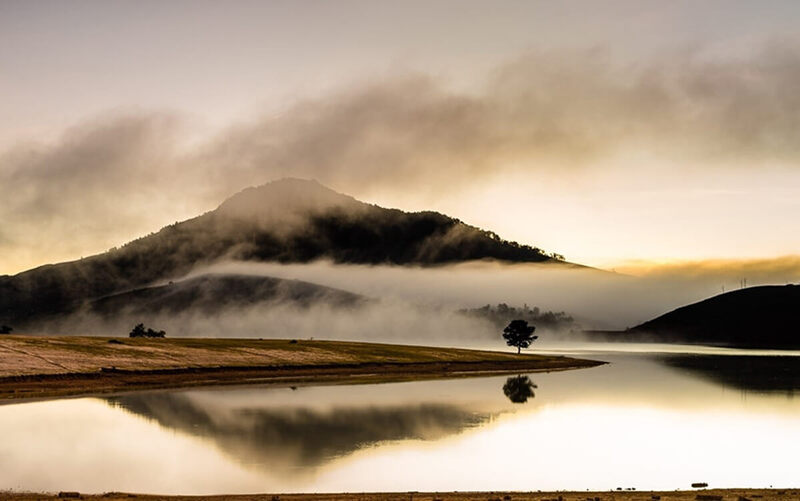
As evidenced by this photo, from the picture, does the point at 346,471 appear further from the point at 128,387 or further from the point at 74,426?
the point at 128,387

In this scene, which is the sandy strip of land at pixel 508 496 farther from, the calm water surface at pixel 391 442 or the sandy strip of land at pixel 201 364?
the sandy strip of land at pixel 201 364

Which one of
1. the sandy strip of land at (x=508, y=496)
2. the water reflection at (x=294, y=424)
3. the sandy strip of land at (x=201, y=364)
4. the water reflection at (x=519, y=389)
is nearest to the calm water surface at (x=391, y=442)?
the water reflection at (x=294, y=424)

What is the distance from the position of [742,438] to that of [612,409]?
70.4ft

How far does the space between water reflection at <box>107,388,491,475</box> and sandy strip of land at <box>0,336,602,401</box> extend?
1389cm

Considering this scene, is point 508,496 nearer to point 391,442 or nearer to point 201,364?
point 391,442

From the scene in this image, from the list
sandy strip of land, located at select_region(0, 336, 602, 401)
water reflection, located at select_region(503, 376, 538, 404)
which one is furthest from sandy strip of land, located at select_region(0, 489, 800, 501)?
water reflection, located at select_region(503, 376, 538, 404)

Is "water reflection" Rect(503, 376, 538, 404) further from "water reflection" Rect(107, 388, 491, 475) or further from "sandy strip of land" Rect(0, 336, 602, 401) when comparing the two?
"water reflection" Rect(107, 388, 491, 475)

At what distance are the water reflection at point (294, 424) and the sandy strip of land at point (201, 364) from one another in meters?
13.9

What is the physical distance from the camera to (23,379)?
293 feet

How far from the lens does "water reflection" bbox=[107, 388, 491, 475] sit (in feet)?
167

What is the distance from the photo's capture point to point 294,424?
2537 inches

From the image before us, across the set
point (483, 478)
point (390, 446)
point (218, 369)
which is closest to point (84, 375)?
point (218, 369)

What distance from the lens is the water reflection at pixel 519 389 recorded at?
92250mm

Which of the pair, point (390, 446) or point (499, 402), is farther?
point (499, 402)
